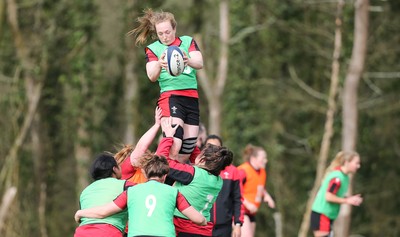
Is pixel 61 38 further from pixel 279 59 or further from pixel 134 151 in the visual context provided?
pixel 134 151

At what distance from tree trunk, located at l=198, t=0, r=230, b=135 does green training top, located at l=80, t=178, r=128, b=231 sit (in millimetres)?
23146

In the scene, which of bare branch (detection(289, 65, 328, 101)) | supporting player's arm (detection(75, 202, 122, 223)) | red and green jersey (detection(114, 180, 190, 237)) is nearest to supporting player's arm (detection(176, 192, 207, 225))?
red and green jersey (detection(114, 180, 190, 237))

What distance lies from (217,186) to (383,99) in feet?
70.0

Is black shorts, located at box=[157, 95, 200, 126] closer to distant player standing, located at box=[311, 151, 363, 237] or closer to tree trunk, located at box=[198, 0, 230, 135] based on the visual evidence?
distant player standing, located at box=[311, 151, 363, 237]

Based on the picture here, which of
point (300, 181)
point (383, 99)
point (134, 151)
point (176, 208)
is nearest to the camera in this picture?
point (176, 208)

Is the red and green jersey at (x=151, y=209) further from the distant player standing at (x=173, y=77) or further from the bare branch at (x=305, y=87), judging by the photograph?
the bare branch at (x=305, y=87)

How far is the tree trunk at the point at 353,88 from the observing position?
86.2ft

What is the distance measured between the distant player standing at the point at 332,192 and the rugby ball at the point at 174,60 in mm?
5049

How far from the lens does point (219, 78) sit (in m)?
34.2

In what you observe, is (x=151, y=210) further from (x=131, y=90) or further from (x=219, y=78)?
(x=131, y=90)

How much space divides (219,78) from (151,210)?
25.0 meters

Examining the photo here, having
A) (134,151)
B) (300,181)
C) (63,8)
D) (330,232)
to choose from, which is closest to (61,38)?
(63,8)

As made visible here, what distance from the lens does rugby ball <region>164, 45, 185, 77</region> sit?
9.91 meters

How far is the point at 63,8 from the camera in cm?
3556
